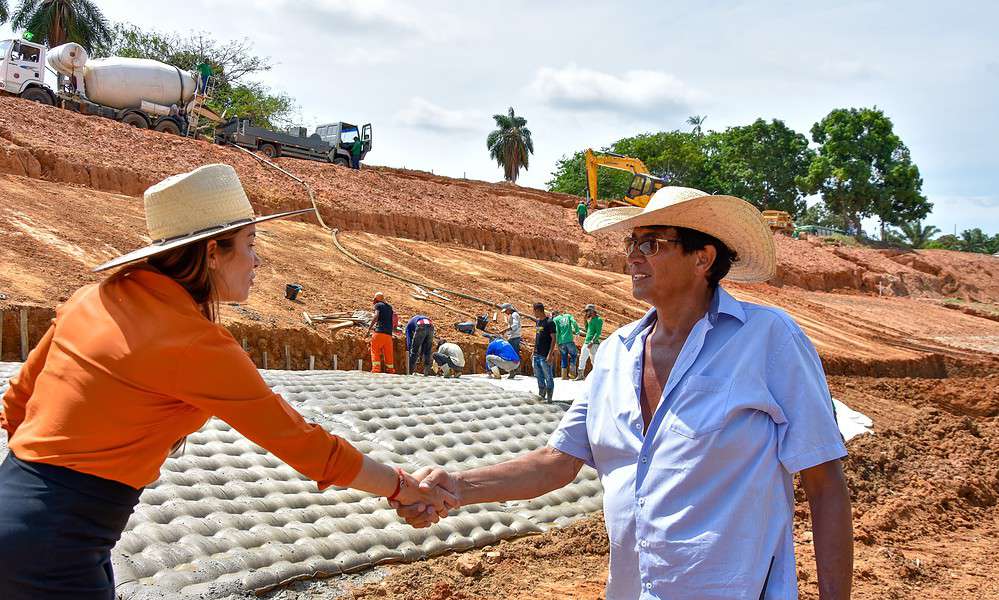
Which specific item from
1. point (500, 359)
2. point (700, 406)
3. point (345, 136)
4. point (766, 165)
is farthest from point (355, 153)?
point (766, 165)

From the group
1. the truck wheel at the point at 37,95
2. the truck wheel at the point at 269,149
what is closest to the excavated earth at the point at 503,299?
the truck wheel at the point at 269,149

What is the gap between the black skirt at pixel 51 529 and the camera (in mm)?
1911

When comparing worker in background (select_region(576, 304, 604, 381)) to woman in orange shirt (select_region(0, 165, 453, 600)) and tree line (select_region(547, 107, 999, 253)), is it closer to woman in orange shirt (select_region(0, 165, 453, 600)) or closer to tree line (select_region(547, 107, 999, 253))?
woman in orange shirt (select_region(0, 165, 453, 600))

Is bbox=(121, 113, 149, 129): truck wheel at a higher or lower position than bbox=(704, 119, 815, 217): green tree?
lower

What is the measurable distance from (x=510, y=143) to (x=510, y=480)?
52.9 metres

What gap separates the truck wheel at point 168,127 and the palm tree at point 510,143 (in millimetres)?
32516

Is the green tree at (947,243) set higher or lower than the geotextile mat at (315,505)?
higher

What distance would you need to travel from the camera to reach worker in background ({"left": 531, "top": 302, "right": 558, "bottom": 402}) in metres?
10.6

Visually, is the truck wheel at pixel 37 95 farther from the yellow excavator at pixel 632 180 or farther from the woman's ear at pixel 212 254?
the woman's ear at pixel 212 254

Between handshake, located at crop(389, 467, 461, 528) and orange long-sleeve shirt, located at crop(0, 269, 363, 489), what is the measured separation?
2.21 feet

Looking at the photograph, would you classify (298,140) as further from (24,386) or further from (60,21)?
(24,386)

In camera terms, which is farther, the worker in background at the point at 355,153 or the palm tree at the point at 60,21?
the palm tree at the point at 60,21

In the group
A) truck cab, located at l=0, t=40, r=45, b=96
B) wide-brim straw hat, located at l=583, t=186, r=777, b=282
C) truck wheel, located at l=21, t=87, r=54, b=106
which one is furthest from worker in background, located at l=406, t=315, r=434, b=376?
truck cab, located at l=0, t=40, r=45, b=96

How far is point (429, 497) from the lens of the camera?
9.12 feet
